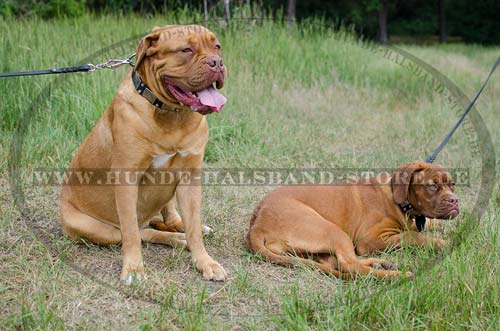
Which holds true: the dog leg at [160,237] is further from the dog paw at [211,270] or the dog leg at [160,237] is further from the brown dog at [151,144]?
the dog paw at [211,270]

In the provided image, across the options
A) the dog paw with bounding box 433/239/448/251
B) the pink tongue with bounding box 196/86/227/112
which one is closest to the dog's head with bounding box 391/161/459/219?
the dog paw with bounding box 433/239/448/251

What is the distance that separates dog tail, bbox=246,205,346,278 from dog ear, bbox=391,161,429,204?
745 millimetres

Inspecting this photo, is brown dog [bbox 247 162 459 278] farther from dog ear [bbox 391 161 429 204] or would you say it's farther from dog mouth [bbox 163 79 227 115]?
dog mouth [bbox 163 79 227 115]

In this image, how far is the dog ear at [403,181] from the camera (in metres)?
3.90

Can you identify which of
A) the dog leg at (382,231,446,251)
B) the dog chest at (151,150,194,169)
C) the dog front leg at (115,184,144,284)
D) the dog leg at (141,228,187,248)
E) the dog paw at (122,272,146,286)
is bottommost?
the dog leg at (141,228,187,248)

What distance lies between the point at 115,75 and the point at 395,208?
397cm

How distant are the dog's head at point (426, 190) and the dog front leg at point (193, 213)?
143 cm

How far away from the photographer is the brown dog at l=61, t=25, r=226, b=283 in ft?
10.1

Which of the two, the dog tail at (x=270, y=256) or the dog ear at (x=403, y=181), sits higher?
the dog ear at (x=403, y=181)

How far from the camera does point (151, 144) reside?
324 cm

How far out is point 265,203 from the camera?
12.9 feet

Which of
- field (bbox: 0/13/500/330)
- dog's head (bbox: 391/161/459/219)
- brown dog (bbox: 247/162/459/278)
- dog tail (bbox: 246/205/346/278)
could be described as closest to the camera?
field (bbox: 0/13/500/330)

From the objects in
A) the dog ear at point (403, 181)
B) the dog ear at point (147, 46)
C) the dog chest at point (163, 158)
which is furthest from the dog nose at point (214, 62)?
the dog ear at point (403, 181)

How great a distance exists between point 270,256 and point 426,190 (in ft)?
3.95
